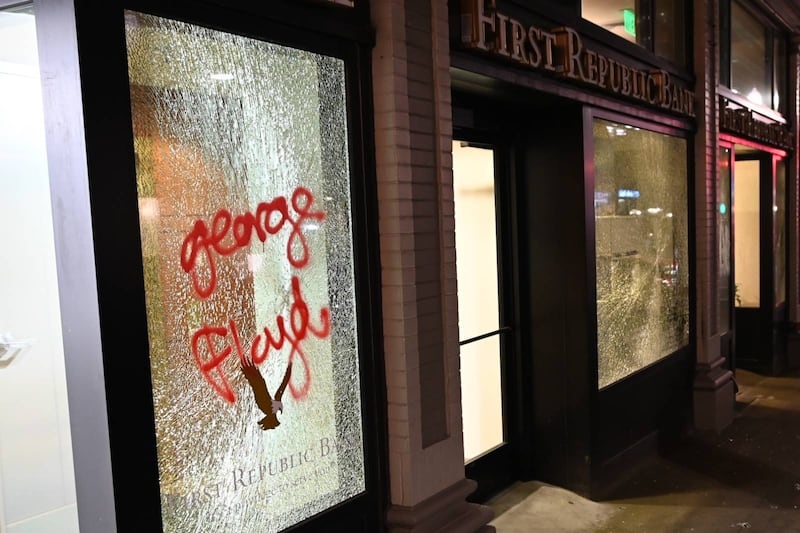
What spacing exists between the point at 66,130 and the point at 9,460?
2.21m

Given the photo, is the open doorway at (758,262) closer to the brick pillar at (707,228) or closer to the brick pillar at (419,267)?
the brick pillar at (707,228)

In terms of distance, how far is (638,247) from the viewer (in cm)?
612

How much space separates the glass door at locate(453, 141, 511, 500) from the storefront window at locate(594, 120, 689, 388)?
0.82m

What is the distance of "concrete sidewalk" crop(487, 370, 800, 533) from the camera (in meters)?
4.85

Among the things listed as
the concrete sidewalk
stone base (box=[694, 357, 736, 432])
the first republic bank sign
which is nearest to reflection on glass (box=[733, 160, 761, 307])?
stone base (box=[694, 357, 736, 432])

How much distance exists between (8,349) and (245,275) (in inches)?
65.4

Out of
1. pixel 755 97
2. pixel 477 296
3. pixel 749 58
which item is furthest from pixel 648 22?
pixel 755 97

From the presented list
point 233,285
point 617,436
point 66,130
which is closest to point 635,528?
point 617,436

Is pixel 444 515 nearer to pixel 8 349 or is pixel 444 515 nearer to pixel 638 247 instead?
pixel 8 349

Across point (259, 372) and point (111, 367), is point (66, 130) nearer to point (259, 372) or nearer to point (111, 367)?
point (111, 367)

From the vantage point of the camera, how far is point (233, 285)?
2795 mm

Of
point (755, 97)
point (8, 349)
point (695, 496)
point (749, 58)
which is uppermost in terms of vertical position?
point (749, 58)

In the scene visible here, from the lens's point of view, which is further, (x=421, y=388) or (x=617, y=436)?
(x=617, y=436)

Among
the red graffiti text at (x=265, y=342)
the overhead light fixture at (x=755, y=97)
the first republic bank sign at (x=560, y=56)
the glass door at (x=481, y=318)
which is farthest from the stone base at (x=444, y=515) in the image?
the overhead light fixture at (x=755, y=97)
